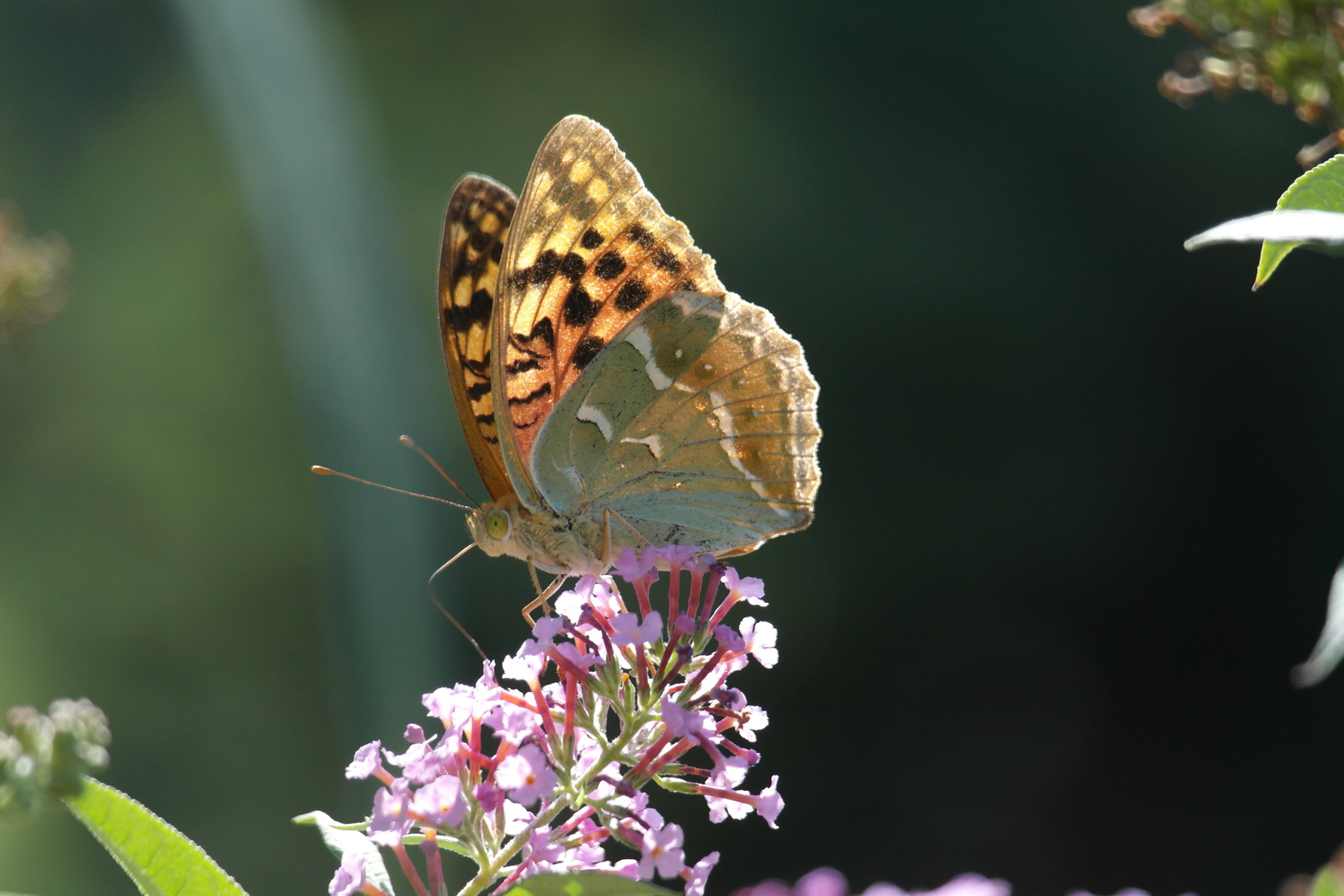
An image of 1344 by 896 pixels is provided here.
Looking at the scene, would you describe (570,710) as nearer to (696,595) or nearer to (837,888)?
(696,595)

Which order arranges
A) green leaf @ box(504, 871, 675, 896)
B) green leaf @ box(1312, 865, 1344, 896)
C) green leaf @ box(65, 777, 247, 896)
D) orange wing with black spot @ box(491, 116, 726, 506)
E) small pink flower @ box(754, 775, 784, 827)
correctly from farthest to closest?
orange wing with black spot @ box(491, 116, 726, 506)
small pink flower @ box(754, 775, 784, 827)
green leaf @ box(65, 777, 247, 896)
green leaf @ box(504, 871, 675, 896)
green leaf @ box(1312, 865, 1344, 896)

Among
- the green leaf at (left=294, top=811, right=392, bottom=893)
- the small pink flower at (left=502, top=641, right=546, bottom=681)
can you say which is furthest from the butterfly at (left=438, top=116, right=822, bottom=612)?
the green leaf at (left=294, top=811, right=392, bottom=893)

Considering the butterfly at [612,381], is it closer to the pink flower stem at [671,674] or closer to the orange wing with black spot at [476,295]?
the orange wing with black spot at [476,295]

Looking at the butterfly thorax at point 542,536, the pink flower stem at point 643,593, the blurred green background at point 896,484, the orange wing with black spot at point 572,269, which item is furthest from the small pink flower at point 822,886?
the blurred green background at point 896,484

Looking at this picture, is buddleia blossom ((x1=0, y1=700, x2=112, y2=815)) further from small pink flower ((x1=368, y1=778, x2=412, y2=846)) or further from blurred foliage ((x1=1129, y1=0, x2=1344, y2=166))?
blurred foliage ((x1=1129, y1=0, x2=1344, y2=166))

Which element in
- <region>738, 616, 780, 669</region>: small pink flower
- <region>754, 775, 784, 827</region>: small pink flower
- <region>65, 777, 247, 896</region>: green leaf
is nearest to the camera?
<region>65, 777, 247, 896</region>: green leaf

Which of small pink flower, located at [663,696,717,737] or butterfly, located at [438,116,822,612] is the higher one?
butterfly, located at [438,116,822,612]

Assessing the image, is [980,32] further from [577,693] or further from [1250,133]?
[577,693]
